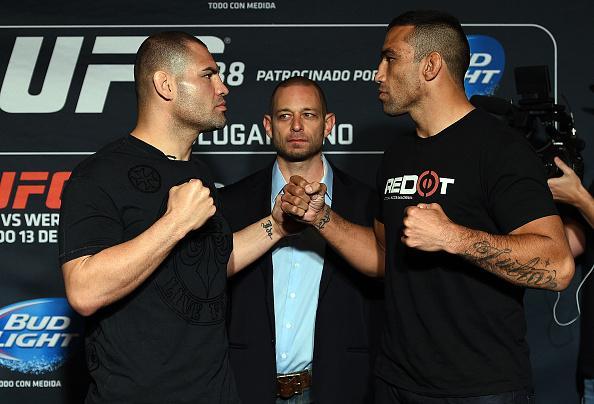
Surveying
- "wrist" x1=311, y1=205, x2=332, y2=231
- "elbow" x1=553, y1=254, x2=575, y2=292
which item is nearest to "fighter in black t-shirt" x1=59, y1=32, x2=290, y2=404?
"wrist" x1=311, y1=205, x2=332, y2=231

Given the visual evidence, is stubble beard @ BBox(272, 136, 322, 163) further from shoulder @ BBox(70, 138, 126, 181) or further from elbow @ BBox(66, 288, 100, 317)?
elbow @ BBox(66, 288, 100, 317)

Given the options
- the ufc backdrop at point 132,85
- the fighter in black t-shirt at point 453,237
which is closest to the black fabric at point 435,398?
the fighter in black t-shirt at point 453,237

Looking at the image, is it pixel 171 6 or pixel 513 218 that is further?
pixel 171 6

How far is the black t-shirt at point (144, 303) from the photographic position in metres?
1.92

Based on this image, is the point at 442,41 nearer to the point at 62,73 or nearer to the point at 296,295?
the point at 296,295

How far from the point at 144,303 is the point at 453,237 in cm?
74

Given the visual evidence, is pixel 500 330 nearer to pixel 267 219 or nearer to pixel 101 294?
pixel 267 219

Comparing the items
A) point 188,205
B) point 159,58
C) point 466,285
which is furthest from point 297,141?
point 188,205

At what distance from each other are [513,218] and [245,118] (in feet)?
5.22

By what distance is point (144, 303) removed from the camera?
1985 millimetres

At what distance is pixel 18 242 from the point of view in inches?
134

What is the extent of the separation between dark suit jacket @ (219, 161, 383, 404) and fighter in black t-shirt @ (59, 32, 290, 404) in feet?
1.98

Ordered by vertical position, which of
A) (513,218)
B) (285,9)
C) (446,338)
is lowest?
(446,338)

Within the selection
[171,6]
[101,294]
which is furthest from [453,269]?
[171,6]
